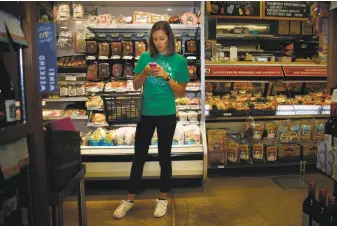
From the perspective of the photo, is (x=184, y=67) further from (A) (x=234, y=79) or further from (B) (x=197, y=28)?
(A) (x=234, y=79)

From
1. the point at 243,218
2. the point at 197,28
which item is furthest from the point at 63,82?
the point at 243,218

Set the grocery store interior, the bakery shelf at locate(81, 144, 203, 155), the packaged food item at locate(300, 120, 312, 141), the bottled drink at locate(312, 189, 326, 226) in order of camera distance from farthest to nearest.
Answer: the packaged food item at locate(300, 120, 312, 141) < the bakery shelf at locate(81, 144, 203, 155) < the grocery store interior < the bottled drink at locate(312, 189, 326, 226)

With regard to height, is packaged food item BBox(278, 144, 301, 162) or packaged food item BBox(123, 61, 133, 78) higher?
packaged food item BBox(123, 61, 133, 78)

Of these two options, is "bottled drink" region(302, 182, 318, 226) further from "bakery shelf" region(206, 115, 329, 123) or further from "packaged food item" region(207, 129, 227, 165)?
"bakery shelf" region(206, 115, 329, 123)

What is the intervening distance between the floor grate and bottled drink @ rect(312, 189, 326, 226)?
1829 mm

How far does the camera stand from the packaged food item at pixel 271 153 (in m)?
4.34

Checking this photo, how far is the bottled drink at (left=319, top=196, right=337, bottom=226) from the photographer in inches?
75.1

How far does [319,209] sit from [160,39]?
1.86 meters

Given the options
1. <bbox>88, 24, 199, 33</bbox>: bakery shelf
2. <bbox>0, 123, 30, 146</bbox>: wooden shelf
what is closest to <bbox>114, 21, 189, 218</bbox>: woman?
<bbox>88, 24, 199, 33</bbox>: bakery shelf

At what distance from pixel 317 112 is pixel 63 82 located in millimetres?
3521

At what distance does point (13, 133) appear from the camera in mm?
1158

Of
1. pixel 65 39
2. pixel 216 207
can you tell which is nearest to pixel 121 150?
pixel 216 207

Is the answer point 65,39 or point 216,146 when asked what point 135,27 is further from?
point 216,146

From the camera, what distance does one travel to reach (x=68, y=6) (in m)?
3.95
